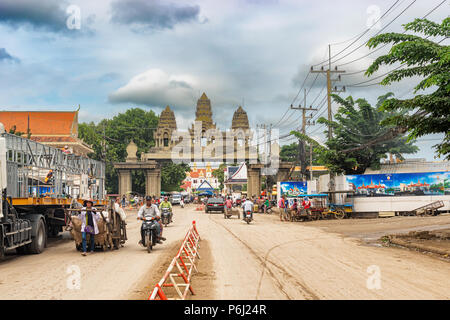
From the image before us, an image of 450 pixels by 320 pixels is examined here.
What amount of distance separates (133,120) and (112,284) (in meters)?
70.8

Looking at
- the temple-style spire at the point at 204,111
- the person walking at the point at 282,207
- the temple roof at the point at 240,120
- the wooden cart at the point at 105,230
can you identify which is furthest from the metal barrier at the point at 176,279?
the temple-style spire at the point at 204,111

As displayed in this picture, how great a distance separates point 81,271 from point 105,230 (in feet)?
12.5

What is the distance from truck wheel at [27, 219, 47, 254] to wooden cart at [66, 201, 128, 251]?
3.11ft

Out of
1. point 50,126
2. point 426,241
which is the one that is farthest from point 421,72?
point 50,126

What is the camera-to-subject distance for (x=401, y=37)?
1447 centimetres

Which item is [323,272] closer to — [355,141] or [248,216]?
[248,216]

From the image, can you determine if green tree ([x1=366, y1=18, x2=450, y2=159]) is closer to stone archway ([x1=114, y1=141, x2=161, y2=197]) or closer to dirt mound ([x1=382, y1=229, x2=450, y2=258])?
dirt mound ([x1=382, y1=229, x2=450, y2=258])

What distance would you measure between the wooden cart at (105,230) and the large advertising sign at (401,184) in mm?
21984

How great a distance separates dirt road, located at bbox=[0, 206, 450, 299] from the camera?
299 inches

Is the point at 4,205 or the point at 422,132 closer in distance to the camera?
the point at 4,205

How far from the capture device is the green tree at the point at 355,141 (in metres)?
33.1

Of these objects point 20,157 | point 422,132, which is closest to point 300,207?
point 422,132

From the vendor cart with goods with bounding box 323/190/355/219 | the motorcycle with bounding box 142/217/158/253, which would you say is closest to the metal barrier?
the motorcycle with bounding box 142/217/158/253
